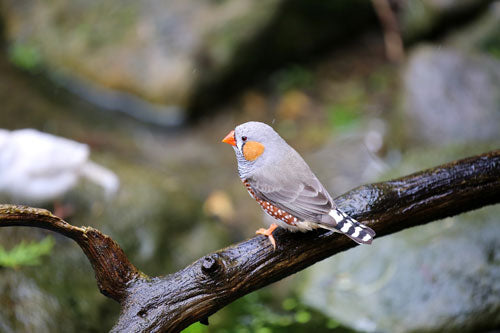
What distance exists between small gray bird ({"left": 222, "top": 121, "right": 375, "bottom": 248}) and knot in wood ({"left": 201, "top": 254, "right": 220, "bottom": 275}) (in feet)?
1.24

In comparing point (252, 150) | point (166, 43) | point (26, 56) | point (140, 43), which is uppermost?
point (26, 56)

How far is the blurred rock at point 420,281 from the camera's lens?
13.3ft

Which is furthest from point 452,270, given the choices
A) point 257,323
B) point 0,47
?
point 0,47

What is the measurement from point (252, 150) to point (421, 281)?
78.9 inches

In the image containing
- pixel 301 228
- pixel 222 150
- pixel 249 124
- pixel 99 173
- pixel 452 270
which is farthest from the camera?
pixel 222 150

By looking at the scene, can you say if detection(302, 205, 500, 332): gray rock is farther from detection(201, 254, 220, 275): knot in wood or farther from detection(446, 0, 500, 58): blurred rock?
detection(446, 0, 500, 58): blurred rock

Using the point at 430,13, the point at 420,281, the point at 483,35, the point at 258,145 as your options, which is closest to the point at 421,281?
the point at 420,281

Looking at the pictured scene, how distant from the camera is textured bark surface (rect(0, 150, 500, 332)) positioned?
2.71m

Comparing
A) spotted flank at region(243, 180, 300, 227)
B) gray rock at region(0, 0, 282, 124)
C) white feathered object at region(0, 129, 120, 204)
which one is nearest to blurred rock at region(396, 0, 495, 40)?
gray rock at region(0, 0, 282, 124)

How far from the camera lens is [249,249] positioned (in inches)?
117

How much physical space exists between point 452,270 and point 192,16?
464 cm

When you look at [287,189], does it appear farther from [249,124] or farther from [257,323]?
[257,323]

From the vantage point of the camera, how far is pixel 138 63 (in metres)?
7.07

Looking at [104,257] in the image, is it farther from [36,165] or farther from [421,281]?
[421,281]
